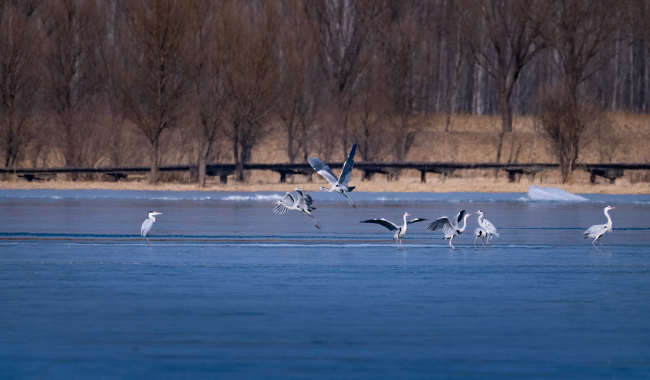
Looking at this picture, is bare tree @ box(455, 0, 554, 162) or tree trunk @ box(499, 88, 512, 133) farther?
tree trunk @ box(499, 88, 512, 133)

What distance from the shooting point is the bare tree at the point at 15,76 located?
36281mm

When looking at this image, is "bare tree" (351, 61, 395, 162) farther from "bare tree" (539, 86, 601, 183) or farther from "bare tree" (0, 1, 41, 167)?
"bare tree" (0, 1, 41, 167)

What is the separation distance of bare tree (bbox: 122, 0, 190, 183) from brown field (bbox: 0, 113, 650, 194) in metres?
2.80

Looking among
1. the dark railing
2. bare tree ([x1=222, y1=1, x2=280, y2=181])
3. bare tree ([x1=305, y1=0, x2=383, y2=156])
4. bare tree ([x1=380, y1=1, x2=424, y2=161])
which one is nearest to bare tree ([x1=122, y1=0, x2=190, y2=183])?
the dark railing

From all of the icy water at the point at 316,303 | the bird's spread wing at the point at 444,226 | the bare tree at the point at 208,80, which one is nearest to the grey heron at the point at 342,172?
the icy water at the point at 316,303

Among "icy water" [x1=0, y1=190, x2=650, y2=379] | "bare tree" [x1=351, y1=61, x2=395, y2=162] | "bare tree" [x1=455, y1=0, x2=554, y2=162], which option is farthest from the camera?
"bare tree" [x1=455, y1=0, x2=554, y2=162]

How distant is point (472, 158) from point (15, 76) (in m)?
26.0

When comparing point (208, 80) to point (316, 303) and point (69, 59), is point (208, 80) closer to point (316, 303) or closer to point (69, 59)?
point (69, 59)

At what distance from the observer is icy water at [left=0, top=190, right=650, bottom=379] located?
6.45 meters

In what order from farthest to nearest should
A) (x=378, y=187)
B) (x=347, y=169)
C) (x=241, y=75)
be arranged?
(x=241, y=75) < (x=378, y=187) < (x=347, y=169)

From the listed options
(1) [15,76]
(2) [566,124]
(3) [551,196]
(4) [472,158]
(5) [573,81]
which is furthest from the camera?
(4) [472,158]

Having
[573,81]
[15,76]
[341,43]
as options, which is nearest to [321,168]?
[15,76]

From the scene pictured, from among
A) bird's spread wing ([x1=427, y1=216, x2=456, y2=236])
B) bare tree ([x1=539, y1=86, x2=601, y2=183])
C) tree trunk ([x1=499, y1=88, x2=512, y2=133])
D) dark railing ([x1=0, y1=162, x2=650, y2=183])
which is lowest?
bird's spread wing ([x1=427, y1=216, x2=456, y2=236])

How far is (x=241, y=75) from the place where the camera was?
33.7 metres
